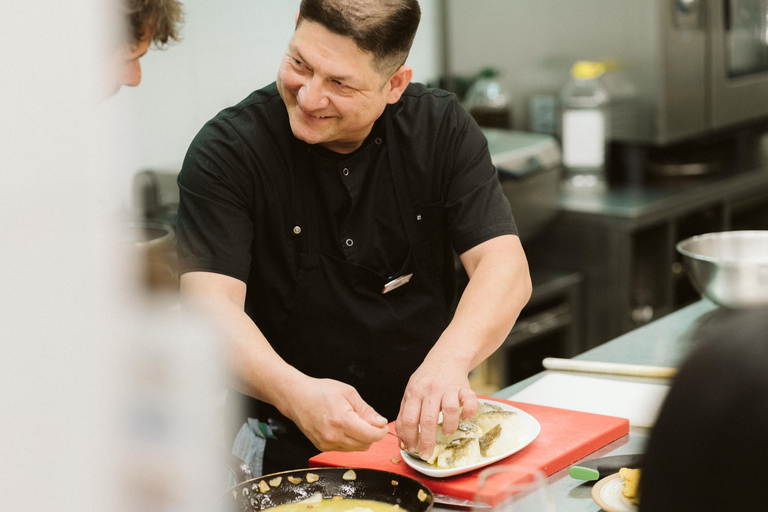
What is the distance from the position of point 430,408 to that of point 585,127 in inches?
86.5

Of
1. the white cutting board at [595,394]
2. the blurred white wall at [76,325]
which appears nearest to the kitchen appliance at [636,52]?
the white cutting board at [595,394]

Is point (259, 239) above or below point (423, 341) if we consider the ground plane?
above

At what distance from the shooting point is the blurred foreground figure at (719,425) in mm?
451

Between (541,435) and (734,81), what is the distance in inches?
101

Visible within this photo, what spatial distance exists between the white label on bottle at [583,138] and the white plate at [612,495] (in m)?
2.20

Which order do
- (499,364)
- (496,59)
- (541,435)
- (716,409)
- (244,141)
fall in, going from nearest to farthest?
(716,409) → (541,435) → (244,141) → (499,364) → (496,59)

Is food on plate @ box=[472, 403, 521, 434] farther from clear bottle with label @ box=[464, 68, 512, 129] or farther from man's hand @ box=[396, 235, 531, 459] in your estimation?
clear bottle with label @ box=[464, 68, 512, 129]

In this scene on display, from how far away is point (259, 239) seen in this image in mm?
1603

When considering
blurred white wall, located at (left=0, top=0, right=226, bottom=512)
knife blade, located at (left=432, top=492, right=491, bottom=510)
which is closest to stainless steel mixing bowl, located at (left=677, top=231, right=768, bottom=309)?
knife blade, located at (left=432, top=492, right=491, bottom=510)

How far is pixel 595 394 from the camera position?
1576mm

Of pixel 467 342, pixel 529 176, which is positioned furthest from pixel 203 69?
pixel 529 176

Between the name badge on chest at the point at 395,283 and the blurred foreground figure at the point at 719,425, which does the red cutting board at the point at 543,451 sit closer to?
the name badge on chest at the point at 395,283

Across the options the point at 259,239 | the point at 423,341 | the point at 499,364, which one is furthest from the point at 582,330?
the point at 259,239

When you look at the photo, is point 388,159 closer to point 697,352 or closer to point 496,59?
point 697,352
